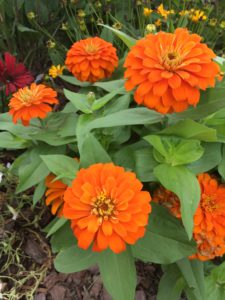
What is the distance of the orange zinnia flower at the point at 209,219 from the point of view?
85cm

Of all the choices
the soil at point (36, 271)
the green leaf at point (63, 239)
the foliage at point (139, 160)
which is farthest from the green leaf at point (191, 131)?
the soil at point (36, 271)

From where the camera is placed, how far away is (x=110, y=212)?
0.69 metres

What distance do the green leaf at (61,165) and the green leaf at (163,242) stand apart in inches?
8.0

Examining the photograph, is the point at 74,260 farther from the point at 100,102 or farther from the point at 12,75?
the point at 12,75

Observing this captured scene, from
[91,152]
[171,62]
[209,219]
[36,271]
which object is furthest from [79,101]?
[36,271]

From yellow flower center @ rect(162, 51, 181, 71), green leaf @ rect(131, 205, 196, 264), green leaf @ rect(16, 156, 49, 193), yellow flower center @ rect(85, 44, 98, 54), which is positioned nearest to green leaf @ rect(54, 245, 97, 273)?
green leaf @ rect(131, 205, 196, 264)

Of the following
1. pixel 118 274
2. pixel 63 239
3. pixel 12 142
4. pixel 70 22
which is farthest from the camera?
pixel 70 22

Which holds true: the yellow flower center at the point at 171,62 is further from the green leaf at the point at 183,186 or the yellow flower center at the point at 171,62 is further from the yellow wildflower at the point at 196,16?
the yellow wildflower at the point at 196,16

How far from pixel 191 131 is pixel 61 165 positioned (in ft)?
0.97

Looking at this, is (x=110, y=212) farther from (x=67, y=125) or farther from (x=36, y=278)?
(x=36, y=278)

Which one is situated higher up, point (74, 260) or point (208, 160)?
point (208, 160)

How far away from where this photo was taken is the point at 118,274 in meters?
0.81

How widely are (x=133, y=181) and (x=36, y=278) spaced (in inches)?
23.3

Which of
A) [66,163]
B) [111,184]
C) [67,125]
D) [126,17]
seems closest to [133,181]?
[111,184]
